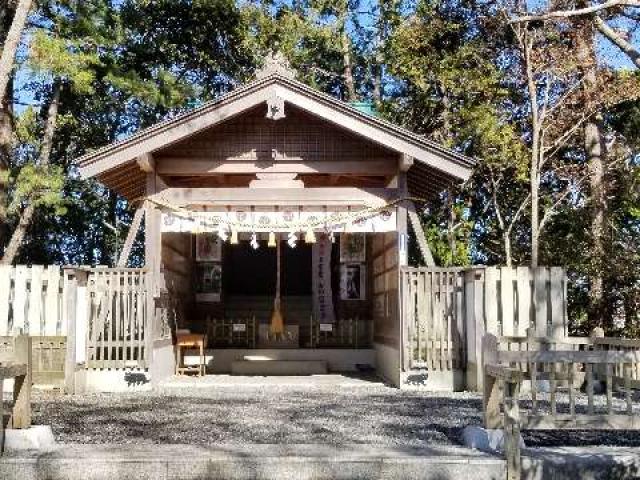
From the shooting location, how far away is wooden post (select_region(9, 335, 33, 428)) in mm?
6676

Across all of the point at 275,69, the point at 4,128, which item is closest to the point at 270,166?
the point at 275,69

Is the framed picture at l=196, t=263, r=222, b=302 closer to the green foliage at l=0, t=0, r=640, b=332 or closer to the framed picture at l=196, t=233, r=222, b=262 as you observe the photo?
the framed picture at l=196, t=233, r=222, b=262

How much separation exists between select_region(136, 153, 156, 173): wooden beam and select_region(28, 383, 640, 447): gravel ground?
12.3ft

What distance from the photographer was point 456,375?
38.9 feet

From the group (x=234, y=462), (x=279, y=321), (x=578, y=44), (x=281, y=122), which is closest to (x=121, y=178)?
(x=281, y=122)

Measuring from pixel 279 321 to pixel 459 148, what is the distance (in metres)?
8.14

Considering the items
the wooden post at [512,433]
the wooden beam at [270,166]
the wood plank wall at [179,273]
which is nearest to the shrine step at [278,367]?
the wood plank wall at [179,273]

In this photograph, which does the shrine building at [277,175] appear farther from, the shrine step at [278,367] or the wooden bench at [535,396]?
the wooden bench at [535,396]

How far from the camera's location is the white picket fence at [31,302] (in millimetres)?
11852

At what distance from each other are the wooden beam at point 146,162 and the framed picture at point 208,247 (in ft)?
14.0

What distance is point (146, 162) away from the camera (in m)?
12.3

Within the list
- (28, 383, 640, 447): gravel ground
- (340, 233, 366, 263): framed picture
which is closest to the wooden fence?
(28, 383, 640, 447): gravel ground

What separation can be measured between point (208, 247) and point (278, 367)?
11.0 ft

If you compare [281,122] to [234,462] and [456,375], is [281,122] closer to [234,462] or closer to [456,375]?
[456,375]
